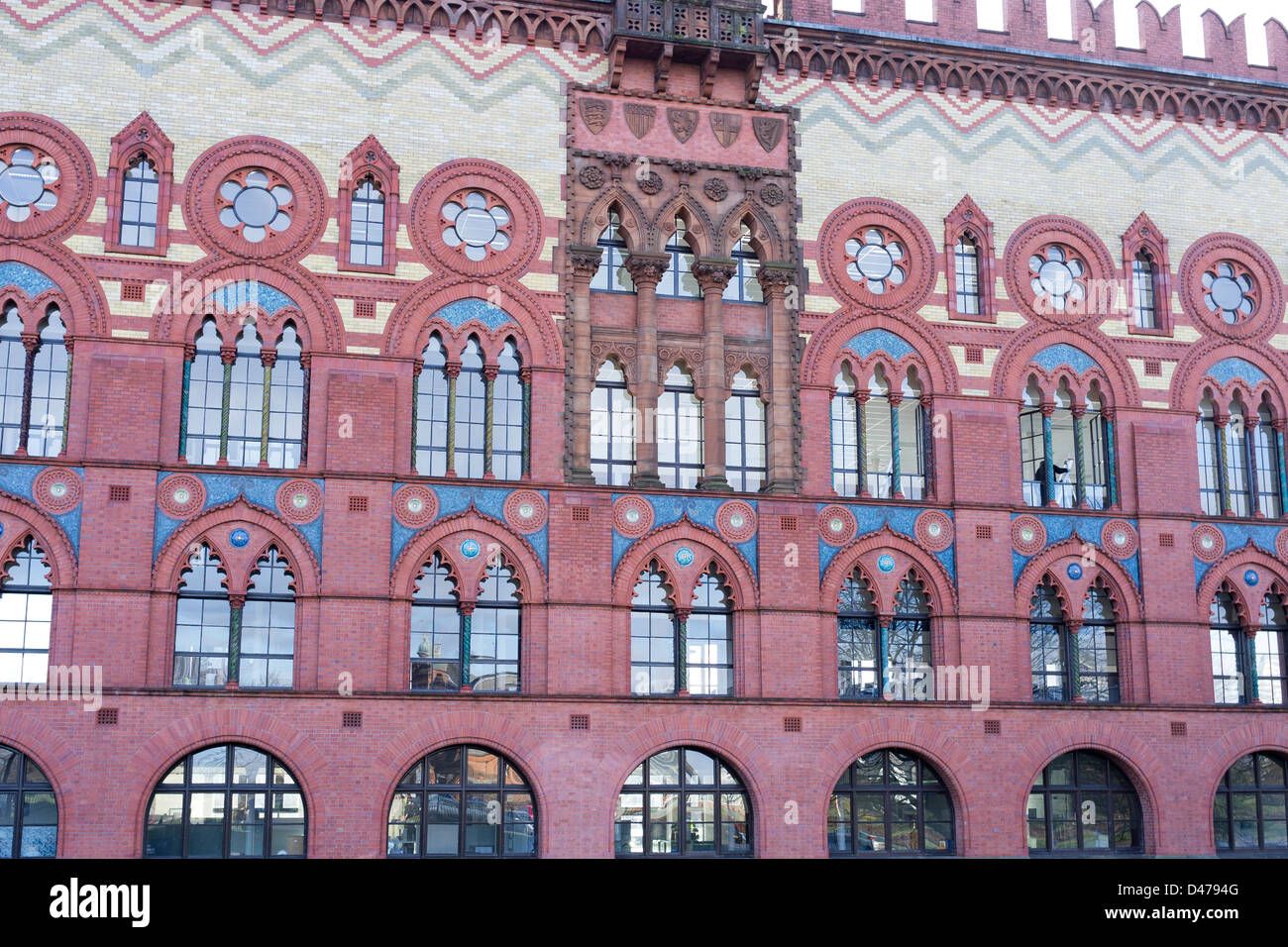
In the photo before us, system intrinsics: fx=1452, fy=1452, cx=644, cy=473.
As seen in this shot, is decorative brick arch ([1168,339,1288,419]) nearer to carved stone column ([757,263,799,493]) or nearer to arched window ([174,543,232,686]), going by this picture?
carved stone column ([757,263,799,493])

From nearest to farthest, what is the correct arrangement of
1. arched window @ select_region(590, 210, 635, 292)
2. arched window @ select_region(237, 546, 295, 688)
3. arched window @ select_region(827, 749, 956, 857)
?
arched window @ select_region(237, 546, 295, 688) → arched window @ select_region(827, 749, 956, 857) → arched window @ select_region(590, 210, 635, 292)

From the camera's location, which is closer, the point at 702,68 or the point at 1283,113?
the point at 702,68

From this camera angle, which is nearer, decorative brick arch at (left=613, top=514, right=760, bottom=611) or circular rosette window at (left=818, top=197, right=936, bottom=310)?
decorative brick arch at (left=613, top=514, right=760, bottom=611)

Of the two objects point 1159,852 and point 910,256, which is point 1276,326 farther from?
point 1159,852

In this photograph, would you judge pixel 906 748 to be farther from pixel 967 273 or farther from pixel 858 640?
pixel 967 273

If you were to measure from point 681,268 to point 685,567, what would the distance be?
18.7 feet

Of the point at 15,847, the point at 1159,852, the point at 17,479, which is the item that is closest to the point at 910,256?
the point at 1159,852

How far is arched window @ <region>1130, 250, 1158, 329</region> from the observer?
1151 inches

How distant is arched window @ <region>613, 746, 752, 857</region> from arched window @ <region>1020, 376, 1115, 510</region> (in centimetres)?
821

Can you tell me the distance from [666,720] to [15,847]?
34.6 ft

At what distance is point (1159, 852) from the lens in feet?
86.9

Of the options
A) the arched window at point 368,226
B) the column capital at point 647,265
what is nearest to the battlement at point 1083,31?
the column capital at point 647,265

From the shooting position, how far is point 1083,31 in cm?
2988

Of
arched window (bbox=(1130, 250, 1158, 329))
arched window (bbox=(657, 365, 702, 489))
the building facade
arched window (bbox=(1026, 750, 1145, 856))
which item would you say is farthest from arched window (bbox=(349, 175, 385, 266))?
arched window (bbox=(1026, 750, 1145, 856))
